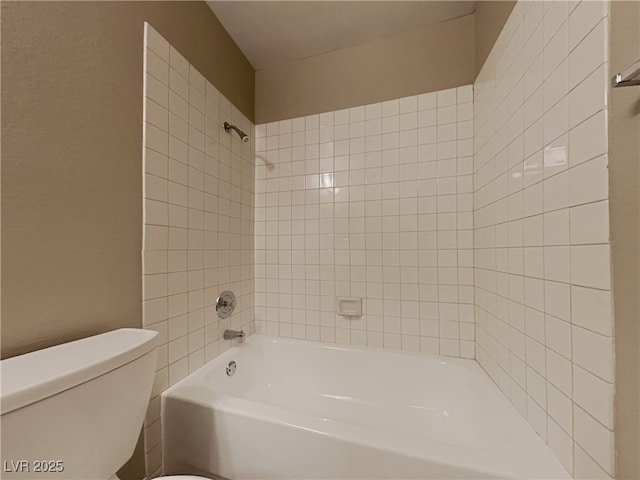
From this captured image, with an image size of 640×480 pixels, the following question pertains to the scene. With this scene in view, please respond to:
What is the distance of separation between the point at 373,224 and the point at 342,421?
104 centimetres

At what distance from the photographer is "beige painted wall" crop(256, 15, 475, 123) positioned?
→ 143 centimetres

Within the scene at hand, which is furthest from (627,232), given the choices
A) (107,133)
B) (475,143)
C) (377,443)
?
(107,133)

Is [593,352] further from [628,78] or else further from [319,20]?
[319,20]

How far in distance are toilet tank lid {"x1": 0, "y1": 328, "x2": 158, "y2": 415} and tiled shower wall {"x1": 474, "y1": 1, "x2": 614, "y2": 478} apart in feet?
3.87

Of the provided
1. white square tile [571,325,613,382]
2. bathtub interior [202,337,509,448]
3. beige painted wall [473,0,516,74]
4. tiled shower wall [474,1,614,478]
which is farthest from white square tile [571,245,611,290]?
beige painted wall [473,0,516,74]

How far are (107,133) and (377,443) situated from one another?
4.44ft

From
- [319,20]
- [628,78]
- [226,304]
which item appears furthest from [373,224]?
[319,20]

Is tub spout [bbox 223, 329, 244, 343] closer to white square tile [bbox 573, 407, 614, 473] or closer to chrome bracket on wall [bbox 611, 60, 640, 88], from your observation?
white square tile [bbox 573, 407, 614, 473]

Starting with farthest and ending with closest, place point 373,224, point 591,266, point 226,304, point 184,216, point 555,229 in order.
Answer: point 373,224 → point 226,304 → point 184,216 → point 555,229 → point 591,266

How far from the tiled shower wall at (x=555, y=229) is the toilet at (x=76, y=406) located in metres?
0.97

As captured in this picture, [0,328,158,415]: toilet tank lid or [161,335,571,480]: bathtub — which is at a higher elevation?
[0,328,158,415]: toilet tank lid

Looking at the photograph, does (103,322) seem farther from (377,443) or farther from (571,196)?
(571,196)

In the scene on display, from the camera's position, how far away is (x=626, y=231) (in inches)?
21.0

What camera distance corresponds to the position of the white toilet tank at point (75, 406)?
1.57 ft
